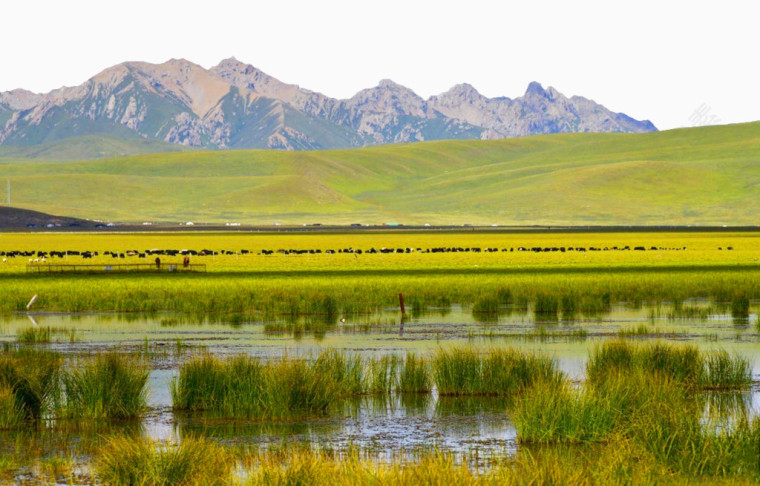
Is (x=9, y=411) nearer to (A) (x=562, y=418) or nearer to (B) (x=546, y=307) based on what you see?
(A) (x=562, y=418)

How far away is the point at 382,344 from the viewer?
97.9 ft

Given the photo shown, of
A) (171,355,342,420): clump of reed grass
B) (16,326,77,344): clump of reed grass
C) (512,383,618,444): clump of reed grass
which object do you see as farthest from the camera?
(16,326,77,344): clump of reed grass

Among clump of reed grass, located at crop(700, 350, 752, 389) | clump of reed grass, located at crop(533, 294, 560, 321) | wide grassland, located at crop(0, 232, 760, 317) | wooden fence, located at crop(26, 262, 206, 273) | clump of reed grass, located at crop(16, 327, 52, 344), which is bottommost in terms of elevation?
clump of reed grass, located at crop(700, 350, 752, 389)

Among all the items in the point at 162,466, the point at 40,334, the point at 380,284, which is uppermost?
the point at 380,284

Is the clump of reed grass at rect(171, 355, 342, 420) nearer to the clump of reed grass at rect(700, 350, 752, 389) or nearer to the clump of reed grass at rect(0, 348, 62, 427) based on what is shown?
the clump of reed grass at rect(0, 348, 62, 427)

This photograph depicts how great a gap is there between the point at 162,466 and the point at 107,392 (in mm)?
6175

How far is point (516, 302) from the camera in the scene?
43.5 meters

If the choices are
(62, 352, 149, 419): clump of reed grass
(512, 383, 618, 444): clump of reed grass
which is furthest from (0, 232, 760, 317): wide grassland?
(512, 383, 618, 444): clump of reed grass

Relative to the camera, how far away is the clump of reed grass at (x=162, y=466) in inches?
537

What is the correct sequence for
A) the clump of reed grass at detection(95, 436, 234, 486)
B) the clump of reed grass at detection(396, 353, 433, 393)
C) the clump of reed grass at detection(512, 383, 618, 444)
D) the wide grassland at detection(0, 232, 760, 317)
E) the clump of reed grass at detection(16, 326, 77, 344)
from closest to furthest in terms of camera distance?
the clump of reed grass at detection(95, 436, 234, 486) < the clump of reed grass at detection(512, 383, 618, 444) < the clump of reed grass at detection(396, 353, 433, 393) < the clump of reed grass at detection(16, 326, 77, 344) < the wide grassland at detection(0, 232, 760, 317)

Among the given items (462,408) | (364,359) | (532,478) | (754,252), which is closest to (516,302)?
(364,359)

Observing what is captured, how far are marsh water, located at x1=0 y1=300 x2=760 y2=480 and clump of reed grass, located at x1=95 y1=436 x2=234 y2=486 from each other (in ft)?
6.05

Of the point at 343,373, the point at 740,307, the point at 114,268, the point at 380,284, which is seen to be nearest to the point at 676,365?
the point at 343,373

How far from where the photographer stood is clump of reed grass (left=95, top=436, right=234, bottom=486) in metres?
13.6
